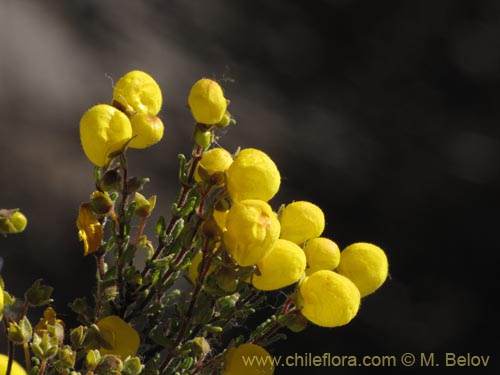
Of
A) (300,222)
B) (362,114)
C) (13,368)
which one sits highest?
(362,114)

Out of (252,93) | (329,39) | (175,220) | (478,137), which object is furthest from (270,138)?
(175,220)

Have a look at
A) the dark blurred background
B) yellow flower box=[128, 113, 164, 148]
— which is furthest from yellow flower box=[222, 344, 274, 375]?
the dark blurred background

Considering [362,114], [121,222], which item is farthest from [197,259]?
[362,114]

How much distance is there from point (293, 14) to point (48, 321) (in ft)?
2.99

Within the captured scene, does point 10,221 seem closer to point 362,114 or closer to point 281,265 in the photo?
point 281,265

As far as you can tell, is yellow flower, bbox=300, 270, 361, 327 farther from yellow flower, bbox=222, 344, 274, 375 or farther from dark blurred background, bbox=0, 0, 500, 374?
dark blurred background, bbox=0, 0, 500, 374

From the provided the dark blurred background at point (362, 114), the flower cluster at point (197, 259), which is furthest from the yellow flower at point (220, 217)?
the dark blurred background at point (362, 114)

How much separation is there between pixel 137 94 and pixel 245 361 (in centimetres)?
13

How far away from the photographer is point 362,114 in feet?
3.88

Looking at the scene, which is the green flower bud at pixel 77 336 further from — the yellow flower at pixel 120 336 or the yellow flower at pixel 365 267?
the yellow flower at pixel 365 267

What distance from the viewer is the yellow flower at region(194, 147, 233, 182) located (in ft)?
1.04

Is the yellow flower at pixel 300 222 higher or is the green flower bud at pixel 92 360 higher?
the yellow flower at pixel 300 222

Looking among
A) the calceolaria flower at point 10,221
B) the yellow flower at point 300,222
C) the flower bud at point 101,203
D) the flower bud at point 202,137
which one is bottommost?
the calceolaria flower at point 10,221

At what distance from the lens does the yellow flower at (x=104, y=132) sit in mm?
308
